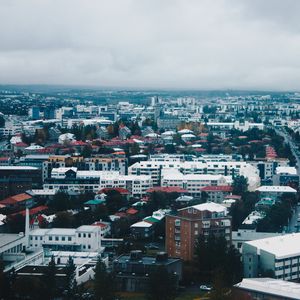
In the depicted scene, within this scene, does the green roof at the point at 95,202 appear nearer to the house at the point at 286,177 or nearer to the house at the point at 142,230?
the house at the point at 142,230

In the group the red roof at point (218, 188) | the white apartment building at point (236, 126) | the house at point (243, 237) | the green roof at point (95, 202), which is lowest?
the green roof at point (95, 202)

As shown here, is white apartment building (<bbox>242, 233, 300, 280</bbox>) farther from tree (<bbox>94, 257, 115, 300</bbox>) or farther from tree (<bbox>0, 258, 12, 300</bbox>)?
tree (<bbox>0, 258, 12, 300</bbox>)

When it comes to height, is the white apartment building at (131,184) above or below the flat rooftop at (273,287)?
below

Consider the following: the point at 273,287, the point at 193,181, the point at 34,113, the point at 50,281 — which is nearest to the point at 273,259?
the point at 273,287

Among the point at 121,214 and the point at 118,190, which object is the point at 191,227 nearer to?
the point at 121,214

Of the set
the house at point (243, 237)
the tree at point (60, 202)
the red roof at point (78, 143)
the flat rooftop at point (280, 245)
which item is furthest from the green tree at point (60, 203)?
the red roof at point (78, 143)

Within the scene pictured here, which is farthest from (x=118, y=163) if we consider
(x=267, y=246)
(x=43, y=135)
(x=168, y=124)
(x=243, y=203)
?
(x=168, y=124)

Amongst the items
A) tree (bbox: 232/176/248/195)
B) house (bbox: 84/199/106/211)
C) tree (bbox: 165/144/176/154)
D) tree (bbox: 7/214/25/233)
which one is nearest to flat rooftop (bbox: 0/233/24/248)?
tree (bbox: 7/214/25/233)

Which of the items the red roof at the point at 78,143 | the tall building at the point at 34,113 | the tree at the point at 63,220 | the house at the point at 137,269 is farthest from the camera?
the tall building at the point at 34,113
